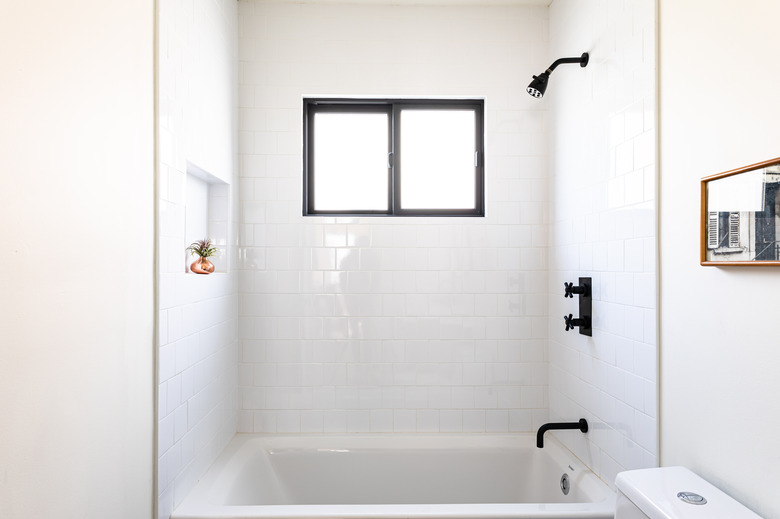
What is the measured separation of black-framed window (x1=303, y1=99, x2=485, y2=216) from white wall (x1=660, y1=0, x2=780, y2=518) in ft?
3.96

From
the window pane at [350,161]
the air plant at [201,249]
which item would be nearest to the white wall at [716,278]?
the window pane at [350,161]

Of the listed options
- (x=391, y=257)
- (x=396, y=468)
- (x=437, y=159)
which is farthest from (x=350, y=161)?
(x=396, y=468)

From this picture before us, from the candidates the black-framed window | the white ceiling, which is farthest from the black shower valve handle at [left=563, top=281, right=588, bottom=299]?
the white ceiling

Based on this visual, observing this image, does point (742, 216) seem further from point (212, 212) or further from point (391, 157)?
point (212, 212)

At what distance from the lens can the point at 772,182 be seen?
109cm

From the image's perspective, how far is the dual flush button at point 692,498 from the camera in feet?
3.79

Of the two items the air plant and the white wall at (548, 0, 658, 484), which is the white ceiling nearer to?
the white wall at (548, 0, 658, 484)

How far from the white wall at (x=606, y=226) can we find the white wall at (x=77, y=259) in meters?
1.59

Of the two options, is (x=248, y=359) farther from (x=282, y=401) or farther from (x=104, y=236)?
(x=104, y=236)

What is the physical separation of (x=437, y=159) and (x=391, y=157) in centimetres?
25

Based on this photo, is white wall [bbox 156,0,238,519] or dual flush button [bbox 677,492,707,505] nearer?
dual flush button [bbox 677,492,707,505]

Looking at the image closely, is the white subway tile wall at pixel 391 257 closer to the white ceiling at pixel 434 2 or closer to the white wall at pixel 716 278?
the white ceiling at pixel 434 2

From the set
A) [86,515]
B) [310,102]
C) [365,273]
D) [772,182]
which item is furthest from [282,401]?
[772,182]

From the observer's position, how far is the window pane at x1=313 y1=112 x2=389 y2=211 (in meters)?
2.65
